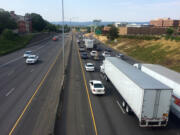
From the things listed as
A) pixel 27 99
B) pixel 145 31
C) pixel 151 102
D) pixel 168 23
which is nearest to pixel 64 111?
pixel 27 99

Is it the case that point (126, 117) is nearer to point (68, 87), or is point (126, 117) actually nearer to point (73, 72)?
point (68, 87)

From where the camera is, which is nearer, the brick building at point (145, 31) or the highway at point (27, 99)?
the highway at point (27, 99)

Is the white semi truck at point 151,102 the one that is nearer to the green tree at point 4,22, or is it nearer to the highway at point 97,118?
the highway at point 97,118

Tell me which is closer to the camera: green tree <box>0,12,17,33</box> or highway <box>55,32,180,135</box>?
highway <box>55,32,180,135</box>

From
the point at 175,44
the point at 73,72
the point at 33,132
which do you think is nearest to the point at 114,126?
the point at 33,132

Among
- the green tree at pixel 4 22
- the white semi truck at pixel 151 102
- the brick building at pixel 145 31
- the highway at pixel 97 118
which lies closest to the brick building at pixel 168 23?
the brick building at pixel 145 31

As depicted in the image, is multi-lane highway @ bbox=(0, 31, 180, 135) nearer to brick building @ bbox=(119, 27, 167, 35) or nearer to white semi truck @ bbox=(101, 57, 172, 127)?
white semi truck @ bbox=(101, 57, 172, 127)

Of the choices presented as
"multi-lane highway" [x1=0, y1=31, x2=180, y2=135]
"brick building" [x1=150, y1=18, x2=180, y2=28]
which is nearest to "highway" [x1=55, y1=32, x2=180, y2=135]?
"multi-lane highway" [x1=0, y1=31, x2=180, y2=135]

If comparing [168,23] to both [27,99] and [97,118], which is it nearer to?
[97,118]

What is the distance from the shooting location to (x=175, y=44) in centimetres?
4856

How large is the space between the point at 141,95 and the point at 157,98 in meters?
1.20

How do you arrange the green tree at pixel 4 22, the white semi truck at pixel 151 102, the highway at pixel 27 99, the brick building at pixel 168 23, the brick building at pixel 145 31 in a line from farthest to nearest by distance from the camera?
the brick building at pixel 168 23 → the brick building at pixel 145 31 → the green tree at pixel 4 22 → the highway at pixel 27 99 → the white semi truck at pixel 151 102

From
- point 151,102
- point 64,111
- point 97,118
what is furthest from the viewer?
point 64,111

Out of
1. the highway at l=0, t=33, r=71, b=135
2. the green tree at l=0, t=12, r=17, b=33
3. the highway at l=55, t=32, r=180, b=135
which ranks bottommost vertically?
the highway at l=55, t=32, r=180, b=135
